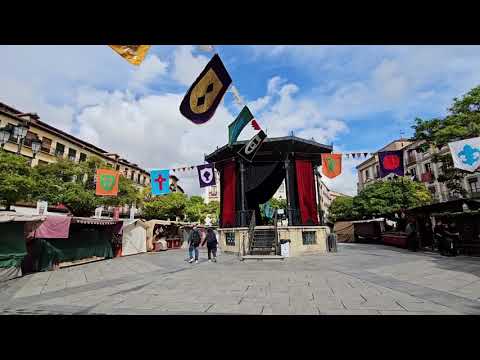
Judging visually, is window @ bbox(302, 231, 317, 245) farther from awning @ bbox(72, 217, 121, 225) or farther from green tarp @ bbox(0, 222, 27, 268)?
green tarp @ bbox(0, 222, 27, 268)

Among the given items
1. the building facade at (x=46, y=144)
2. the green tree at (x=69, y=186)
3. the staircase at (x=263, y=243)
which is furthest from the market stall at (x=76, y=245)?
the building facade at (x=46, y=144)

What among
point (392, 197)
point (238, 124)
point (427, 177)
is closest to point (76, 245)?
point (238, 124)

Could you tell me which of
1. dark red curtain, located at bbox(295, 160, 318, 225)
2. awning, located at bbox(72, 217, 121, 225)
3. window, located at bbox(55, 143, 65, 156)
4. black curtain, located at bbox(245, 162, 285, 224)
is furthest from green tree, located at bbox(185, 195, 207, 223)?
dark red curtain, located at bbox(295, 160, 318, 225)

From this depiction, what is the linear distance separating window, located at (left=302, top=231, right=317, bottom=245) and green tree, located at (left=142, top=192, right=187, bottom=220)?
2411 centimetres

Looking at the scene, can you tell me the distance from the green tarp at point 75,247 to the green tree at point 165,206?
19.9 meters

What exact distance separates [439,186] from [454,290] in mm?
32394

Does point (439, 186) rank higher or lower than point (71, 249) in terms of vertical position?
higher

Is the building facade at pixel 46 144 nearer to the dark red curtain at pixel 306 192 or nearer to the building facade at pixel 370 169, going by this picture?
the dark red curtain at pixel 306 192

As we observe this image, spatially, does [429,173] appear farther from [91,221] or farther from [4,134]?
[4,134]

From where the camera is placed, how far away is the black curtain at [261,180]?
17922 millimetres
